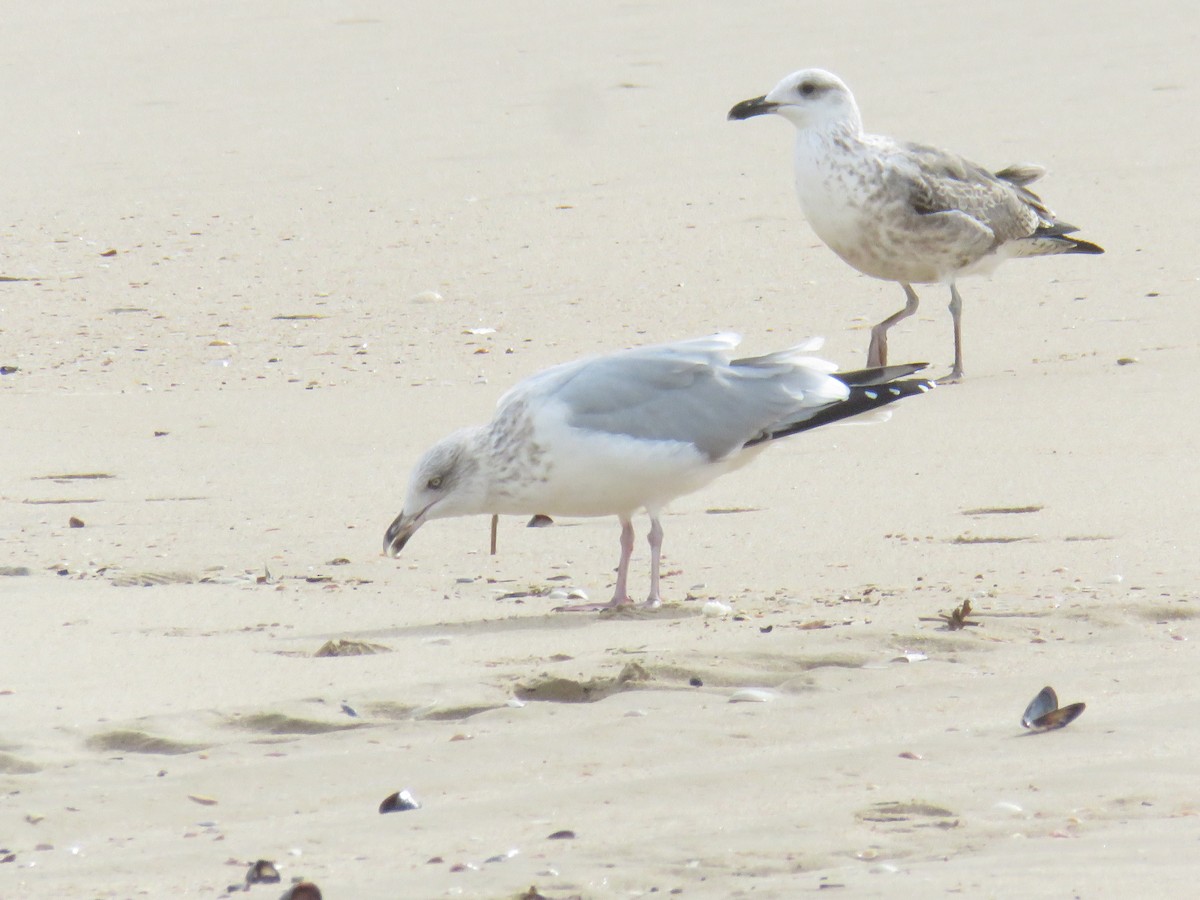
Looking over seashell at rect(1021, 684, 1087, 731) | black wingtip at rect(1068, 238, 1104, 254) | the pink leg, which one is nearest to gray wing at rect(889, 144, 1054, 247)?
black wingtip at rect(1068, 238, 1104, 254)

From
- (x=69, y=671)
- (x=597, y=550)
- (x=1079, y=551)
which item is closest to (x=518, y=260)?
(x=597, y=550)

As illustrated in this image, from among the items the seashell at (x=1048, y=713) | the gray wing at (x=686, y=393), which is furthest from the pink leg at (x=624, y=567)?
the seashell at (x=1048, y=713)

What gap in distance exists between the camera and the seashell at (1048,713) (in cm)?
394

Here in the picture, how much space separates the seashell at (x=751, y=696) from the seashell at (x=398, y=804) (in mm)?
840

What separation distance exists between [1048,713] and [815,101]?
18.0ft

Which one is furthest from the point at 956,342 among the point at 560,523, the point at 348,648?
the point at 348,648

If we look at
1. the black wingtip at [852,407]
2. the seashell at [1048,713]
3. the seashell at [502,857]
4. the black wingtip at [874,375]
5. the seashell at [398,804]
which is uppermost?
the black wingtip at [874,375]

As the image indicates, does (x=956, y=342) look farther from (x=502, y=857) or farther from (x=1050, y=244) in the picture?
(x=502, y=857)

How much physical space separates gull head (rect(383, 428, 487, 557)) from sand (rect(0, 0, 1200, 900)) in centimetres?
17

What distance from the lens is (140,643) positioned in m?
4.69

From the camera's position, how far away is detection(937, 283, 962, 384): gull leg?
802cm

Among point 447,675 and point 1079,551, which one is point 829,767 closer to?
point 447,675

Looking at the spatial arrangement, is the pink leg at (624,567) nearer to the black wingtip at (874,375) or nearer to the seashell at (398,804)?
the black wingtip at (874,375)

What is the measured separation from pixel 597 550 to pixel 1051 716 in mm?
2200
